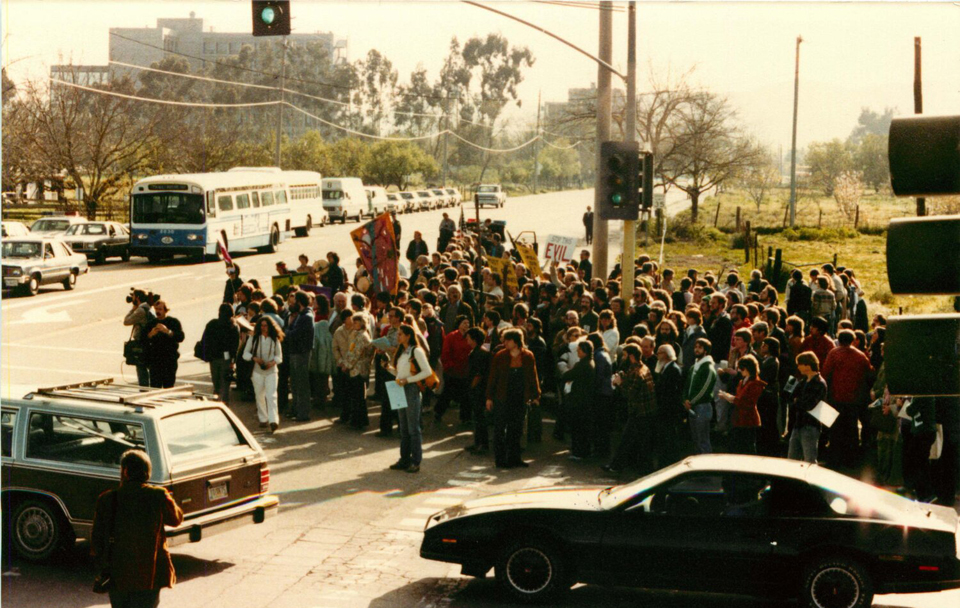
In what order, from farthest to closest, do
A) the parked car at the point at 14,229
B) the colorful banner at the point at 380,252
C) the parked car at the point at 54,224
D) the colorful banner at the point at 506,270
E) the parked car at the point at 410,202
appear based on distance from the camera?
the parked car at the point at 410,202 → the parked car at the point at 54,224 → the parked car at the point at 14,229 → the colorful banner at the point at 380,252 → the colorful banner at the point at 506,270

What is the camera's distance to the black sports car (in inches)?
323

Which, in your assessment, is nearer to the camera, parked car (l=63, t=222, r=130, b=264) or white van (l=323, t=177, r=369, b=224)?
parked car (l=63, t=222, r=130, b=264)

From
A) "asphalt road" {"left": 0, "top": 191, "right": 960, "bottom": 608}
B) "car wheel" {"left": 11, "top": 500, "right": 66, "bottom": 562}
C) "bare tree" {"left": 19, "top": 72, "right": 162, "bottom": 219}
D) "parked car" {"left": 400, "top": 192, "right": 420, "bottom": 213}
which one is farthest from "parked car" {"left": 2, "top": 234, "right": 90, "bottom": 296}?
"parked car" {"left": 400, "top": 192, "right": 420, "bottom": 213}

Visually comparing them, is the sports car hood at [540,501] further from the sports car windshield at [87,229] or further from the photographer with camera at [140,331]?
the sports car windshield at [87,229]

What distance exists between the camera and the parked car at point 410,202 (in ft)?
256

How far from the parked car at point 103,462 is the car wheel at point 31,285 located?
67.0ft

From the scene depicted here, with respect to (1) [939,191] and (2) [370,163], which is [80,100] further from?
(1) [939,191]

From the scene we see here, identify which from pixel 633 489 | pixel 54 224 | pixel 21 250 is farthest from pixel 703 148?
pixel 633 489

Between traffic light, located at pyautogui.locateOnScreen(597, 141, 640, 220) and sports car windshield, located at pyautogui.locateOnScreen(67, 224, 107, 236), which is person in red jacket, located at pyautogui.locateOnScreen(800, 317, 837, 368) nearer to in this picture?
traffic light, located at pyautogui.locateOnScreen(597, 141, 640, 220)

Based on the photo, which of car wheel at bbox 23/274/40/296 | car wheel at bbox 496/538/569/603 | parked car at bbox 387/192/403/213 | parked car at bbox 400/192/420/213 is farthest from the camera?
parked car at bbox 400/192/420/213

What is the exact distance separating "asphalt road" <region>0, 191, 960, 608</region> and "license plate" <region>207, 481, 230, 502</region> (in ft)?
2.10

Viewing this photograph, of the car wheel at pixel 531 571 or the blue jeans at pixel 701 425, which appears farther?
the blue jeans at pixel 701 425

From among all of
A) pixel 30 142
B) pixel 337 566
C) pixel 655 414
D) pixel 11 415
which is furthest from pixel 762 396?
pixel 30 142

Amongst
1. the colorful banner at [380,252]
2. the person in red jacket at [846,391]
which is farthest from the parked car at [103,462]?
the colorful banner at [380,252]
